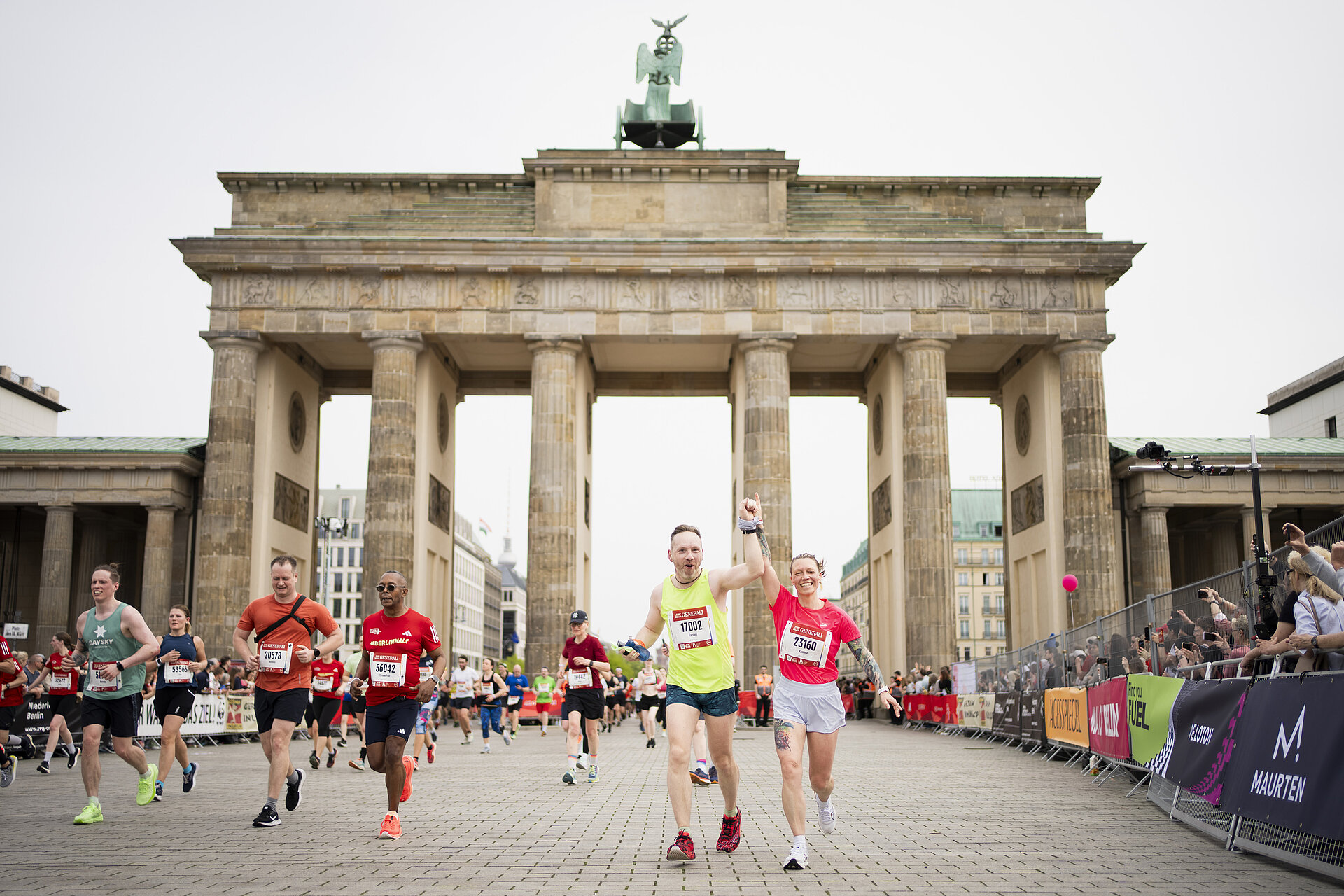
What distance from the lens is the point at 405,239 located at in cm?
4147

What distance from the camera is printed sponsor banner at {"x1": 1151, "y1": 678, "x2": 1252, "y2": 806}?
32.1 feet

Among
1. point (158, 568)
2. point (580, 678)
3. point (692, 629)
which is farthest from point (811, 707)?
point (158, 568)

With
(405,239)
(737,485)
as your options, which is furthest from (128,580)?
(737,485)

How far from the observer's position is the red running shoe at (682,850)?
8.35 meters

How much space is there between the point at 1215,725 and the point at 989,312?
1309 inches

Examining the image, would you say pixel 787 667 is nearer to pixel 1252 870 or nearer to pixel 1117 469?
pixel 1252 870

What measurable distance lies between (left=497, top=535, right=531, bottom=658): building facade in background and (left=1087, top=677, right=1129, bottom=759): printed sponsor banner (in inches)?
6436

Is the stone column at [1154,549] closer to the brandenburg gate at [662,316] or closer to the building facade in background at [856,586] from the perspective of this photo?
the brandenburg gate at [662,316]

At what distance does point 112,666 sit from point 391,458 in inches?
1191

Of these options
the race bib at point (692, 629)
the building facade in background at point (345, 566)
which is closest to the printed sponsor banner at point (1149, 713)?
the race bib at point (692, 629)

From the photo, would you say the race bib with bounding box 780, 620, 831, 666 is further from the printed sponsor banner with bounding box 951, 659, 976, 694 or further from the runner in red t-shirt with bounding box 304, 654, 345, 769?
the printed sponsor banner with bounding box 951, 659, 976, 694

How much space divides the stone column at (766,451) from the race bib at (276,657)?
99.8ft

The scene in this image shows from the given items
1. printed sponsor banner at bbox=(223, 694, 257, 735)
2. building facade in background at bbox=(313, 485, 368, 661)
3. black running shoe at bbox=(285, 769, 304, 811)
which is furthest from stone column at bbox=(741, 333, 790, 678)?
building facade in background at bbox=(313, 485, 368, 661)

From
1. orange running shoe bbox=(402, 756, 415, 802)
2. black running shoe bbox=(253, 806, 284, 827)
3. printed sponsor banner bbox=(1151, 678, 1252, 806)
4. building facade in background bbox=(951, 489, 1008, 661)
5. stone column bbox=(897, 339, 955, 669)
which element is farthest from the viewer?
building facade in background bbox=(951, 489, 1008, 661)
